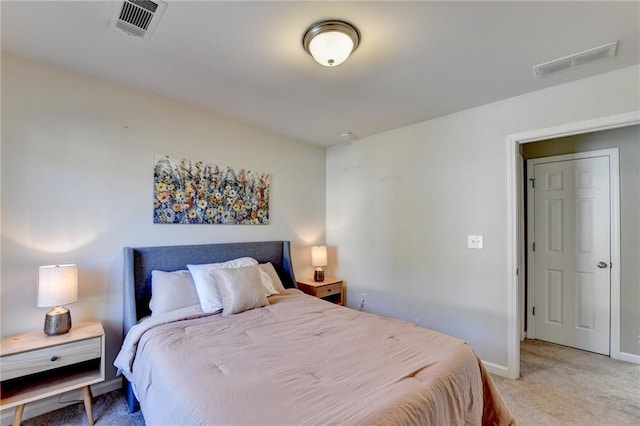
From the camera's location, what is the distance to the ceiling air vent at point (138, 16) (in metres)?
1.53

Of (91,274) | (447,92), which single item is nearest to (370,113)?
(447,92)

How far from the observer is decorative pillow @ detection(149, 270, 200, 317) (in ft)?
7.38

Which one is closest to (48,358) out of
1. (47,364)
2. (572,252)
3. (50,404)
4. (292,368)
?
(47,364)

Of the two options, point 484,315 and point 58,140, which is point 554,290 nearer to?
point 484,315

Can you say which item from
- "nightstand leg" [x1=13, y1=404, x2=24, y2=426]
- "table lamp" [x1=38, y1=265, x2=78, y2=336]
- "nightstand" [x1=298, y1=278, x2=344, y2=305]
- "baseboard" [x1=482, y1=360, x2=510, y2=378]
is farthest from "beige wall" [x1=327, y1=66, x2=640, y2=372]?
"nightstand leg" [x1=13, y1=404, x2=24, y2=426]

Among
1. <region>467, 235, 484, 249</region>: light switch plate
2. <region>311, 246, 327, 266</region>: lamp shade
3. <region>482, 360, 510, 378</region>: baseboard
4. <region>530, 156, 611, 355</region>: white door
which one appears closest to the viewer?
<region>482, 360, 510, 378</region>: baseboard

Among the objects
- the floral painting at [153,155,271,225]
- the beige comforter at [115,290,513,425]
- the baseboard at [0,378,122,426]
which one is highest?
the floral painting at [153,155,271,225]

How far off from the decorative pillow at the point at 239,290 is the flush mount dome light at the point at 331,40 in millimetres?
1736

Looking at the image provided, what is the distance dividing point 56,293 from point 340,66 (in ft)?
7.97

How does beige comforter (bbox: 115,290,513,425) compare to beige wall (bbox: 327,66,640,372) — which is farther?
beige wall (bbox: 327,66,640,372)

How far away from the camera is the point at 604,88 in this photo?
7.18ft

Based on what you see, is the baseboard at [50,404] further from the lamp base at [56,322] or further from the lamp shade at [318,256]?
the lamp shade at [318,256]

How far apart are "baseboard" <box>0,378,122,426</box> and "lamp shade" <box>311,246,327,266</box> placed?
222 centimetres

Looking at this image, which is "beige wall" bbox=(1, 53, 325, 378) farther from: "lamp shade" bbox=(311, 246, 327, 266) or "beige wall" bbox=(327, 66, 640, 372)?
"beige wall" bbox=(327, 66, 640, 372)
